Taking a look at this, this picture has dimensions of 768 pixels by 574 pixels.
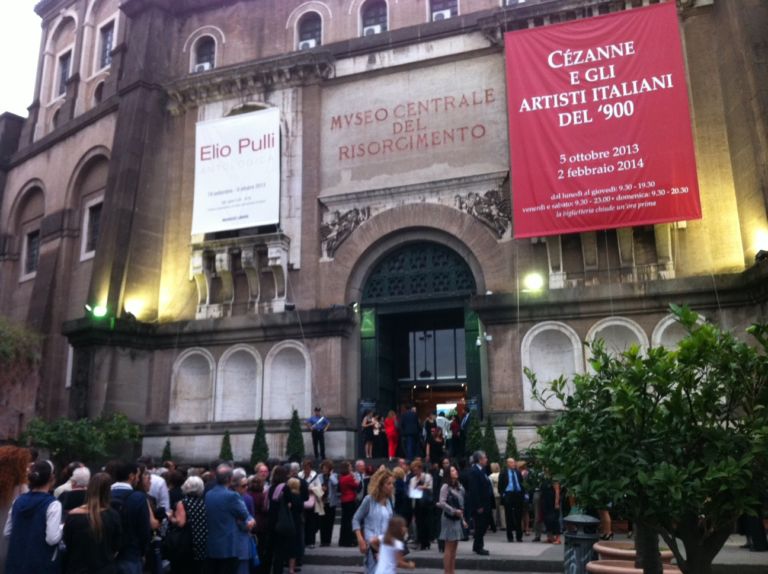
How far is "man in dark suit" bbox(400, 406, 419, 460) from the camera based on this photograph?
19.5m

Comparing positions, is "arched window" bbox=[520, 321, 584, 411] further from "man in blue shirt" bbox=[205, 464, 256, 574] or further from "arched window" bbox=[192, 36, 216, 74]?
"arched window" bbox=[192, 36, 216, 74]

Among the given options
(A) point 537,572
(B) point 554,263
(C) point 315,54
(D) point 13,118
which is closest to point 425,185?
(B) point 554,263

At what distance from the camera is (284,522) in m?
10.2

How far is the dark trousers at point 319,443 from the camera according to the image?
19.8 metres

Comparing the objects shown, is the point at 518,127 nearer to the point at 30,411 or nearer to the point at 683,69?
the point at 683,69

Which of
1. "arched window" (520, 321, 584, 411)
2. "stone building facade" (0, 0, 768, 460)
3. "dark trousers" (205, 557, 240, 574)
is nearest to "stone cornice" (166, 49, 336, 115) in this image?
"stone building facade" (0, 0, 768, 460)

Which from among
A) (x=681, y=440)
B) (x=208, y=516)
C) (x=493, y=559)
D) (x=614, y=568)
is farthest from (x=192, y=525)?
(x=493, y=559)

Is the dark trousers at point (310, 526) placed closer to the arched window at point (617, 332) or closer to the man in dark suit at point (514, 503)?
the man in dark suit at point (514, 503)

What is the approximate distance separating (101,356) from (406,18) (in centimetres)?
1524

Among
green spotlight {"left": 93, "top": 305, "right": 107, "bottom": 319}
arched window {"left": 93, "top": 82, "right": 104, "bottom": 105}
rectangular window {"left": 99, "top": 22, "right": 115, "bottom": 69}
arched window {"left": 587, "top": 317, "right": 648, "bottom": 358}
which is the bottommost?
arched window {"left": 587, "top": 317, "right": 648, "bottom": 358}

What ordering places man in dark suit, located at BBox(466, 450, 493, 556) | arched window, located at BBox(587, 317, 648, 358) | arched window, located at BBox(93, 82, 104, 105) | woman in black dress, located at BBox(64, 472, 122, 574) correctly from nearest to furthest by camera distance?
1. woman in black dress, located at BBox(64, 472, 122, 574)
2. man in dark suit, located at BBox(466, 450, 493, 556)
3. arched window, located at BBox(587, 317, 648, 358)
4. arched window, located at BBox(93, 82, 104, 105)

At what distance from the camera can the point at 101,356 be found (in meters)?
22.4

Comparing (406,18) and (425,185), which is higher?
(406,18)

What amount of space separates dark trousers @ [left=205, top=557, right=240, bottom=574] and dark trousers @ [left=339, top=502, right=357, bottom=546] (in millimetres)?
5683
